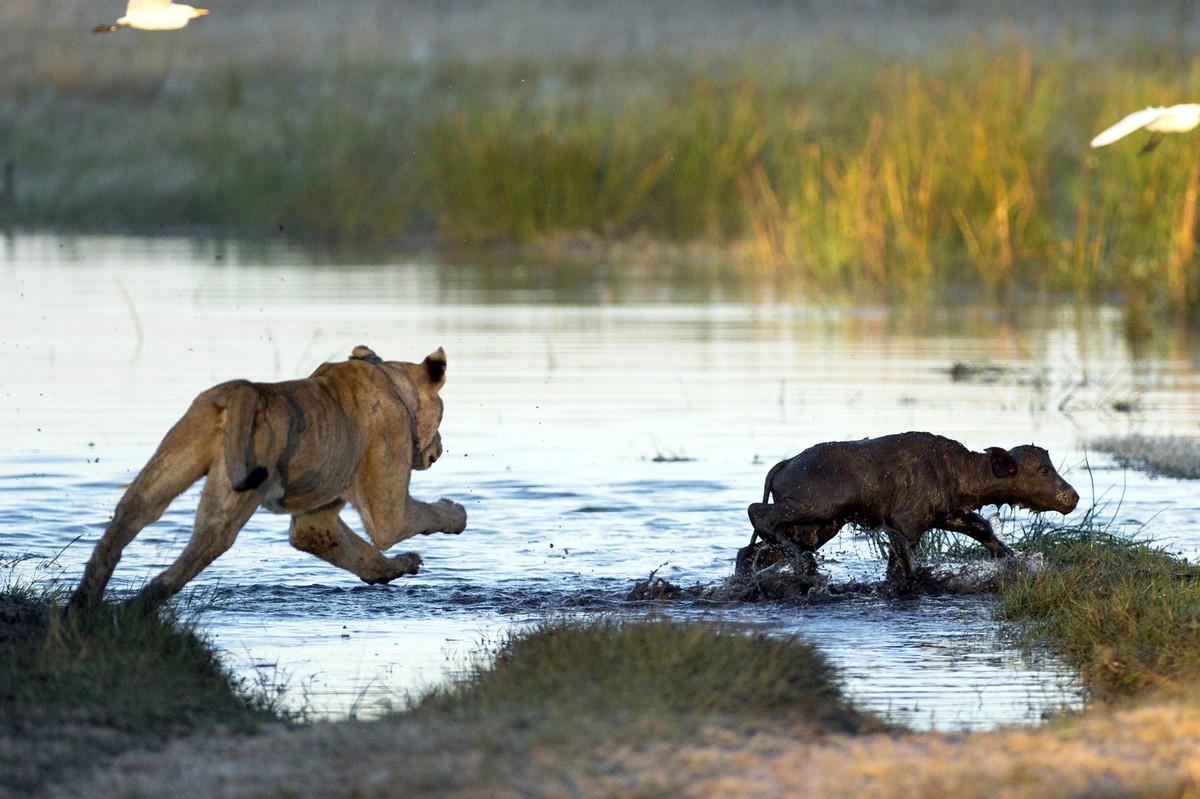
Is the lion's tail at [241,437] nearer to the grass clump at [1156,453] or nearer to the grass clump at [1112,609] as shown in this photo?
the grass clump at [1112,609]

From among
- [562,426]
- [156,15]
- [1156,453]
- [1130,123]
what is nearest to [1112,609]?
[1130,123]

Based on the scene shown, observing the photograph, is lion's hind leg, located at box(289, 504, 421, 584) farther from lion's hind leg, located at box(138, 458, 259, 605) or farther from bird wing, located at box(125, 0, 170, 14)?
bird wing, located at box(125, 0, 170, 14)

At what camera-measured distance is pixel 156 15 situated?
817 cm

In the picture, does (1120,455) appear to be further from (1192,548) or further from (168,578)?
(168,578)

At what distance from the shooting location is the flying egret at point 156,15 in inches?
316

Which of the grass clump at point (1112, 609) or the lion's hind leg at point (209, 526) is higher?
the lion's hind leg at point (209, 526)

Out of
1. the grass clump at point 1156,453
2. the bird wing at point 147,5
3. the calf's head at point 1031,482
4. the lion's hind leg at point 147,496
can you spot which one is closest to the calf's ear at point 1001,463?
the calf's head at point 1031,482

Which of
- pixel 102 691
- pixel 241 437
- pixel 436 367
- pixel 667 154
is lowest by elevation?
pixel 102 691

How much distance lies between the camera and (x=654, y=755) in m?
5.63

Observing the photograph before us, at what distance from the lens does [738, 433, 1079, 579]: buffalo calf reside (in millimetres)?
8945

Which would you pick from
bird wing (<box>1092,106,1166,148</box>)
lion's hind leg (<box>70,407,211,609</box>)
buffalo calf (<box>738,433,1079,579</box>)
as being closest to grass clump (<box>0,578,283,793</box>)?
lion's hind leg (<box>70,407,211,609</box>)

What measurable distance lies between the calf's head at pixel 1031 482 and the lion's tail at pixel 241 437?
3632 millimetres

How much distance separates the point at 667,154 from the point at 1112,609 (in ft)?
71.0

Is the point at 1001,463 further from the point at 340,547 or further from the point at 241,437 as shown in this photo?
the point at 241,437
